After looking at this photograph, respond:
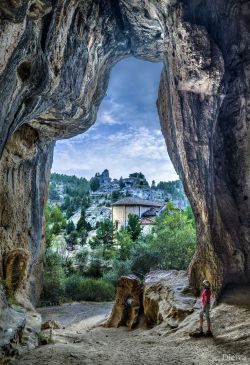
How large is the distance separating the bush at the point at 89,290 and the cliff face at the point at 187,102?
11387mm

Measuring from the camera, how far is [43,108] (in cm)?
1059

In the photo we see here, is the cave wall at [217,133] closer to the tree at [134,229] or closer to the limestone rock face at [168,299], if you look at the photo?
the limestone rock face at [168,299]

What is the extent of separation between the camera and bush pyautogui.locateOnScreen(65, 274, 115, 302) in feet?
76.4

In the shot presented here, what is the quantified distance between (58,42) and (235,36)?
7347 millimetres

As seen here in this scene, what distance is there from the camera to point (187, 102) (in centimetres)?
1142

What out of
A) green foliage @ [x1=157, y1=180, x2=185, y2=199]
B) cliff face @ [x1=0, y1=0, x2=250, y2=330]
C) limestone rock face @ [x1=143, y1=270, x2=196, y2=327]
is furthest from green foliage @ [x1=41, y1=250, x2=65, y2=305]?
green foliage @ [x1=157, y1=180, x2=185, y2=199]

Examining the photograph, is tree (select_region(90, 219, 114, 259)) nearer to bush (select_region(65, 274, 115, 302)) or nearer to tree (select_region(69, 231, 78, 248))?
tree (select_region(69, 231, 78, 248))

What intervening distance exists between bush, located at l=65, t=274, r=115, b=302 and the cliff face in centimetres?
1139

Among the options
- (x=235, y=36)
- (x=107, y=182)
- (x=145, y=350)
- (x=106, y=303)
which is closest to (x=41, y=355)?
(x=145, y=350)

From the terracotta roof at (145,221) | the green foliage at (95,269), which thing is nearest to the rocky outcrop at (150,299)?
the green foliage at (95,269)

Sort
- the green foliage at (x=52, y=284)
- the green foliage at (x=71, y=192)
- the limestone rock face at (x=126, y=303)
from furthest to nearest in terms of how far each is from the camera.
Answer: the green foliage at (x=71, y=192)
the green foliage at (x=52, y=284)
the limestone rock face at (x=126, y=303)

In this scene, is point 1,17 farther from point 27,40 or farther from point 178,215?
point 178,215

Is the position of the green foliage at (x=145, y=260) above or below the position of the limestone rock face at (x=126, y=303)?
above

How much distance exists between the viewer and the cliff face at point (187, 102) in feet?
32.9
